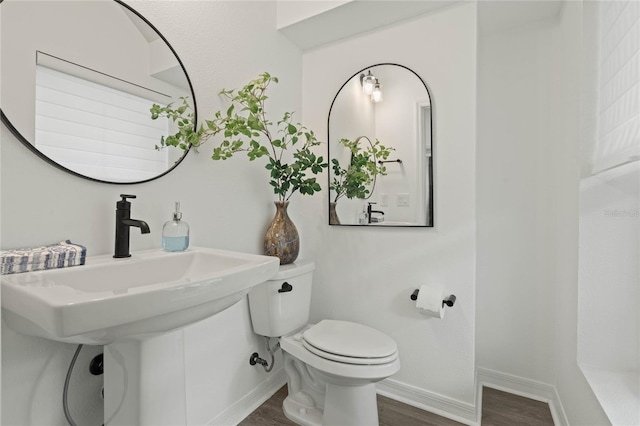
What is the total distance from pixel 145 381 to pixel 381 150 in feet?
4.89

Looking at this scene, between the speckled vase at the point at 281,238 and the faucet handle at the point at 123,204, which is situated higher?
the faucet handle at the point at 123,204

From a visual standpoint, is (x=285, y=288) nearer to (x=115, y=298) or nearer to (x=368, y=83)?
(x=115, y=298)

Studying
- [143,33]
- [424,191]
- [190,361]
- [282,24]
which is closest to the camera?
[143,33]

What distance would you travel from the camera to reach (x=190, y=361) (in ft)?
4.34

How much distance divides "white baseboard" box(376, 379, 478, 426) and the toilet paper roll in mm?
461

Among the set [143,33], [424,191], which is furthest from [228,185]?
[424,191]

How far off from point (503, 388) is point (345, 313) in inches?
40.0

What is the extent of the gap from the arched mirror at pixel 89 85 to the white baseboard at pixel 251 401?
1.16 m

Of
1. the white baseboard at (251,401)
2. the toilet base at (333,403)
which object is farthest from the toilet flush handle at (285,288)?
the white baseboard at (251,401)

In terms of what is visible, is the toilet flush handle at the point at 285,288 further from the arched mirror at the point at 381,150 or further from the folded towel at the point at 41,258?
the folded towel at the point at 41,258

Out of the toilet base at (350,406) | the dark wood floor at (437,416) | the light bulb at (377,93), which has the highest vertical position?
the light bulb at (377,93)

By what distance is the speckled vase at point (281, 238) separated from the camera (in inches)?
65.3

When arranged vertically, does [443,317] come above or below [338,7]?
below

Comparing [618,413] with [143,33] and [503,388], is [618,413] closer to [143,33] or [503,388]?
[503,388]
